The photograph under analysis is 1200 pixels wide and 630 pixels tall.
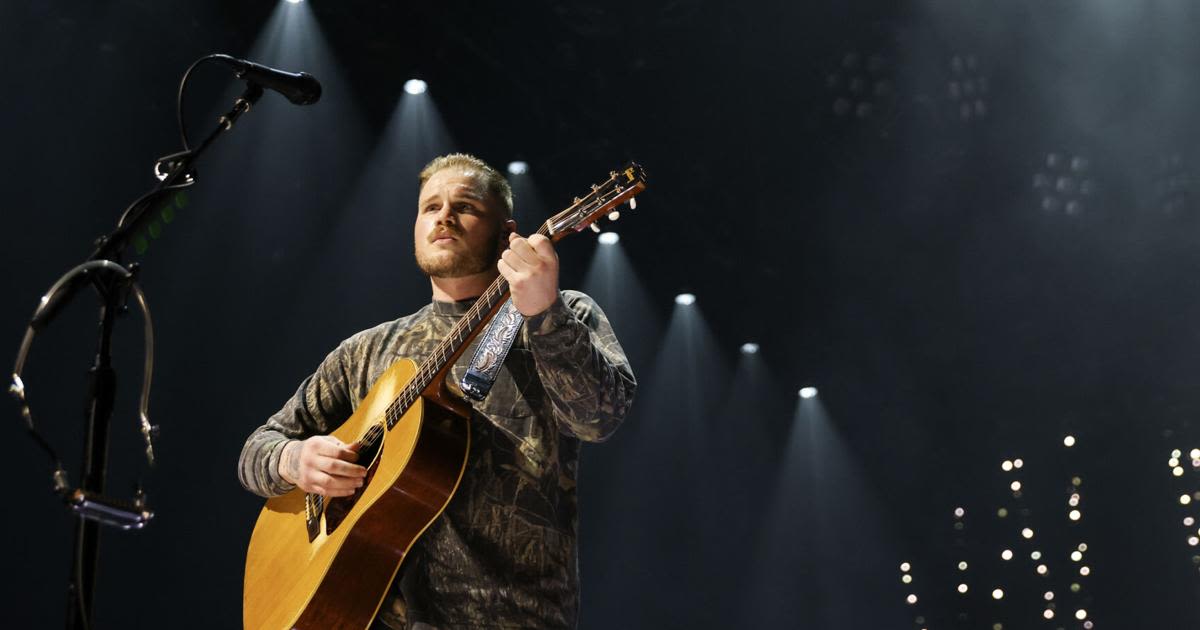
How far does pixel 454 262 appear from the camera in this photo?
2.41 metres

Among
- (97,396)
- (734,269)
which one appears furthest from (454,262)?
(734,269)

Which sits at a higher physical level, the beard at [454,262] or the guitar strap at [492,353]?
the beard at [454,262]

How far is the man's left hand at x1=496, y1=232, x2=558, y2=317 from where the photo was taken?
1.90m

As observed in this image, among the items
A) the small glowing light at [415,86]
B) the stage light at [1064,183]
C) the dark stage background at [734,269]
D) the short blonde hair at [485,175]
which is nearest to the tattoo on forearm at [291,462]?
the short blonde hair at [485,175]

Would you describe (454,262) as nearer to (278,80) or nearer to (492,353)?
(492,353)

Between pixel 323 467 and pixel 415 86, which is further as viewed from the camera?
pixel 415 86

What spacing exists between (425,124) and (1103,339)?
4.09 metres

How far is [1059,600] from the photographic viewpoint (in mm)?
5852

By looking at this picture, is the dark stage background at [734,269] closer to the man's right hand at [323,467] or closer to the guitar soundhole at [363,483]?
the man's right hand at [323,467]

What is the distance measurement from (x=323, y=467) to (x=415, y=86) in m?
3.99

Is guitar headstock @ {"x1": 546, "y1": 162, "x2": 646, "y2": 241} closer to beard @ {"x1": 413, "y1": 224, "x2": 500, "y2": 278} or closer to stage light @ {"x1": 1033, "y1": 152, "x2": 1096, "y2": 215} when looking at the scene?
beard @ {"x1": 413, "y1": 224, "x2": 500, "y2": 278}

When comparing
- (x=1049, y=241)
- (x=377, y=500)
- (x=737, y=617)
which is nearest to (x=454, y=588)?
(x=377, y=500)

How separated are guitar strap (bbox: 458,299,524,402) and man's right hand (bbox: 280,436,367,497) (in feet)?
1.01

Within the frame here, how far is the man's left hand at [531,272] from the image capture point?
6.22 feet
